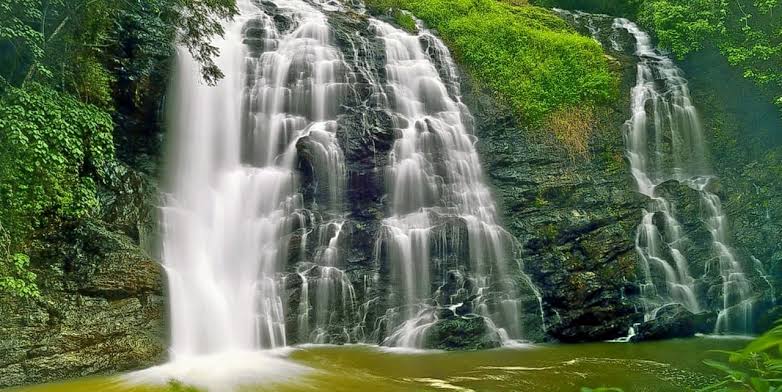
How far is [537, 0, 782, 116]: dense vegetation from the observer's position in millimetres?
13805

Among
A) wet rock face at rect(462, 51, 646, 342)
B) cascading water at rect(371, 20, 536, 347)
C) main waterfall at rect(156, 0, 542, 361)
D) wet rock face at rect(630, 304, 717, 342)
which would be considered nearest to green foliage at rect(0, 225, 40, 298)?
main waterfall at rect(156, 0, 542, 361)

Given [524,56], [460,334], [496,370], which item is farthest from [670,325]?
[524,56]

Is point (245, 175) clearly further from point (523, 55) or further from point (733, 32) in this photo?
point (733, 32)

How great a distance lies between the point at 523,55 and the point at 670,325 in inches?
361

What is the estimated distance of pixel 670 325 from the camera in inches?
412

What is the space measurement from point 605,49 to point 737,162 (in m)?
5.55

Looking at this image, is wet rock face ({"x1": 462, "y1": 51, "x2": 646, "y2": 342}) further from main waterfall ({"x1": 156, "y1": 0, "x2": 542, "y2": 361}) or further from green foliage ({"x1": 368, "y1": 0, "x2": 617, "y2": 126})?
green foliage ({"x1": 368, "y1": 0, "x2": 617, "y2": 126})

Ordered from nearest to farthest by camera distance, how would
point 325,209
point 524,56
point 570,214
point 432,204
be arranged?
1. point 325,209
2. point 432,204
3. point 570,214
4. point 524,56

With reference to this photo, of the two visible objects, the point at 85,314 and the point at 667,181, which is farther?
the point at 667,181

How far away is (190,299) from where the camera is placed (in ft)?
30.7

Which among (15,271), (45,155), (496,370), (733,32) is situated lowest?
(496,370)

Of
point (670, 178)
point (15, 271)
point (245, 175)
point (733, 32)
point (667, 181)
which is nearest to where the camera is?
point (15, 271)

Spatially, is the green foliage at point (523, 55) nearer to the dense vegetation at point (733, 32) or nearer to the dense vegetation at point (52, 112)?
the dense vegetation at point (733, 32)

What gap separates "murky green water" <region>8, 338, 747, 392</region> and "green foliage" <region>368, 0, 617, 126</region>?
7.05 metres
